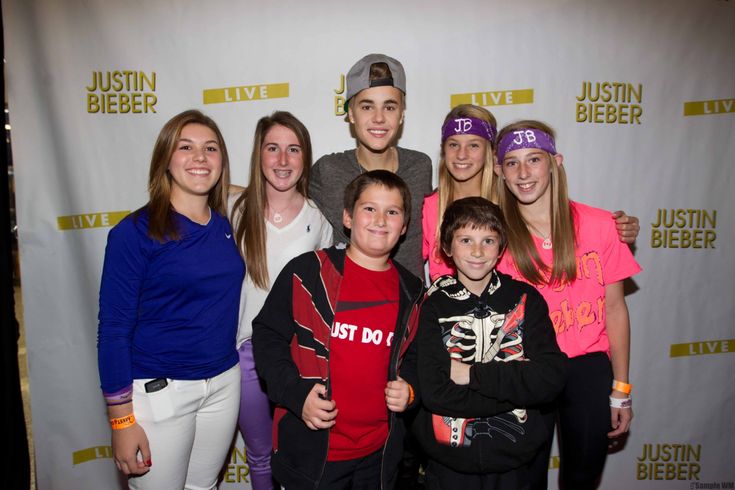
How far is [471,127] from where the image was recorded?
76.5 inches

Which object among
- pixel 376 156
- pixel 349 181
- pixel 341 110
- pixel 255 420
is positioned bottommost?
pixel 255 420

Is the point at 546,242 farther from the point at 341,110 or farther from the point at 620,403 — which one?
the point at 341,110

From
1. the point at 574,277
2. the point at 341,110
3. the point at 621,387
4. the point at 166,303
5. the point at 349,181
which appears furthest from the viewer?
the point at 341,110

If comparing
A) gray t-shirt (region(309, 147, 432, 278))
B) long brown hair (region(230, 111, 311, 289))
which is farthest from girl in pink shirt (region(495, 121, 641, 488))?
long brown hair (region(230, 111, 311, 289))

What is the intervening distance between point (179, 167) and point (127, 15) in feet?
4.56

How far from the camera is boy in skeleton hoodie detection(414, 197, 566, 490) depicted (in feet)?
4.74

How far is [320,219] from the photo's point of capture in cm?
202

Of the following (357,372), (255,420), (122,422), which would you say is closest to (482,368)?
(357,372)

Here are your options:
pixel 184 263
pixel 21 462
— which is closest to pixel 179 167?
pixel 184 263

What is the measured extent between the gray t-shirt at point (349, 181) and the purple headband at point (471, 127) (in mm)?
210

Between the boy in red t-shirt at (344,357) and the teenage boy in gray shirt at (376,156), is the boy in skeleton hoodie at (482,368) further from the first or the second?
the teenage boy in gray shirt at (376,156)

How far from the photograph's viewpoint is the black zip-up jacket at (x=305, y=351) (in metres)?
1.47

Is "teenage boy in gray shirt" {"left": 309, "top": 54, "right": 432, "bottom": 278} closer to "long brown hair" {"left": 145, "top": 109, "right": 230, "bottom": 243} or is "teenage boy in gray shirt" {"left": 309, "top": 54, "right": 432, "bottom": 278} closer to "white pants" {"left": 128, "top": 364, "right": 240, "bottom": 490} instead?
"long brown hair" {"left": 145, "top": 109, "right": 230, "bottom": 243}

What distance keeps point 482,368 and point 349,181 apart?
98cm
